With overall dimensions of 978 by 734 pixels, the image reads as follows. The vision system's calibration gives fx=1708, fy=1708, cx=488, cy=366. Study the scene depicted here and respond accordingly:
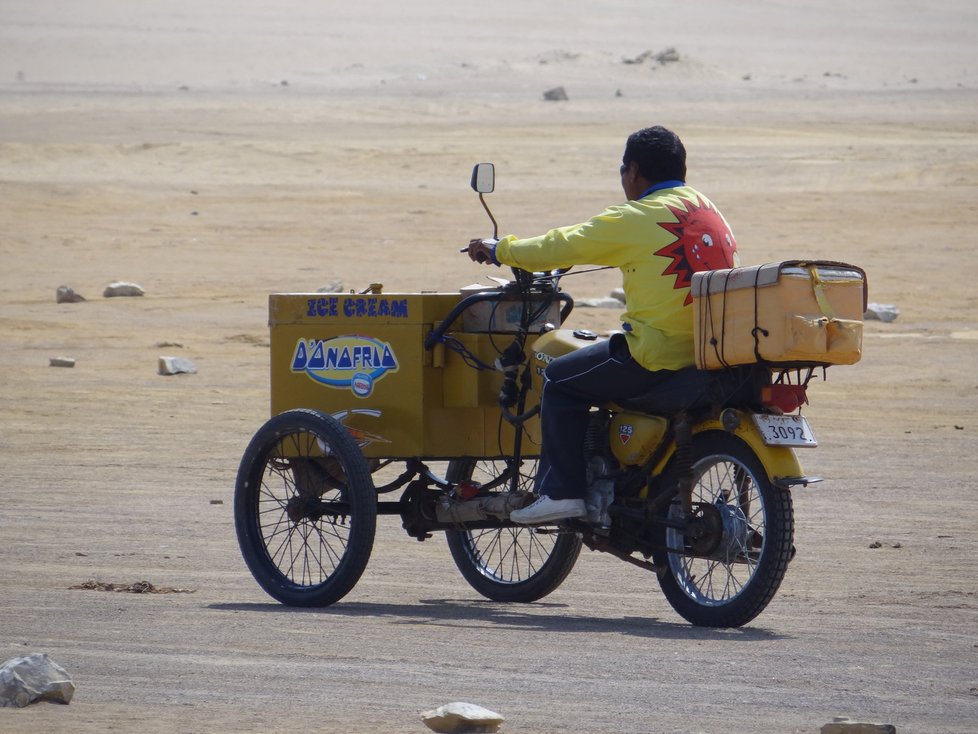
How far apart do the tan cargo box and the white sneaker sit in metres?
0.84

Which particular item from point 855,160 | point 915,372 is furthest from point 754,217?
point 915,372

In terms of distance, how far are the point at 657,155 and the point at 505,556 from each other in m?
2.19

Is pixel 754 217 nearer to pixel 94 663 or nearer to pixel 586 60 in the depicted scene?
pixel 94 663

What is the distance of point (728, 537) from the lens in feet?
20.7

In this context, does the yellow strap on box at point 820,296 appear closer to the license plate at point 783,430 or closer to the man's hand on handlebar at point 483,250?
the license plate at point 783,430

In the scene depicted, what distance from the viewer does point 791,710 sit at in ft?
16.3

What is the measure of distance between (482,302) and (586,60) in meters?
76.1

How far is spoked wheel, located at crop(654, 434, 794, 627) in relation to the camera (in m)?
6.12

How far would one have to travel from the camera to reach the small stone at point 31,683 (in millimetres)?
5023

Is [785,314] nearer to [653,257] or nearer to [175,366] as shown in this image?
[653,257]

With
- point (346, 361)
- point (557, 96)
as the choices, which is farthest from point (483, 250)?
point (557, 96)

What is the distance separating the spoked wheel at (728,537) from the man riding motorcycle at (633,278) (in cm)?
37

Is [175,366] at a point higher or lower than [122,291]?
lower

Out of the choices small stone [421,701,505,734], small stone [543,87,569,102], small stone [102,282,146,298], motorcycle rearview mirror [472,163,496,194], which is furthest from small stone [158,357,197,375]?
small stone [543,87,569,102]
